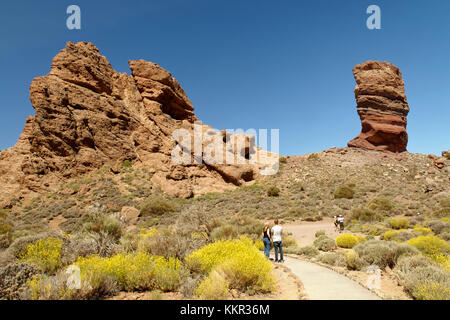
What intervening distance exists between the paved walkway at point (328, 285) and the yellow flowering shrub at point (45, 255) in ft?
20.2

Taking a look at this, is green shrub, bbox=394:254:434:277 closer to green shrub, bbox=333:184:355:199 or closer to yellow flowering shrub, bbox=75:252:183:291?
yellow flowering shrub, bbox=75:252:183:291

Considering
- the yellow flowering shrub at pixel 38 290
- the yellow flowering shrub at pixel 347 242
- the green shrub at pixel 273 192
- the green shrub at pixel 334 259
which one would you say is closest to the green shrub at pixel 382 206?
the green shrub at pixel 273 192

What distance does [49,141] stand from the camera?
99.0ft

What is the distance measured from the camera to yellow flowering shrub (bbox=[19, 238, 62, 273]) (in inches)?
247

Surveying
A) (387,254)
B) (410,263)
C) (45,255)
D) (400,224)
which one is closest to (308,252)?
(387,254)

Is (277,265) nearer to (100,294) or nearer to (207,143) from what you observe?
(100,294)

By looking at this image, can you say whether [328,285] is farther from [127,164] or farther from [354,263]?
[127,164]

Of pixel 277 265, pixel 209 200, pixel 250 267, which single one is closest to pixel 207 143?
pixel 209 200

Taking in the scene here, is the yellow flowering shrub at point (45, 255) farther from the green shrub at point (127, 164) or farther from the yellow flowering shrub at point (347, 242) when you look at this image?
the green shrub at point (127, 164)

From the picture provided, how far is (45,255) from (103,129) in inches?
1216

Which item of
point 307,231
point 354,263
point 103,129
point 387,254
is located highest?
point 103,129

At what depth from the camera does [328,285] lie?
20.9ft
